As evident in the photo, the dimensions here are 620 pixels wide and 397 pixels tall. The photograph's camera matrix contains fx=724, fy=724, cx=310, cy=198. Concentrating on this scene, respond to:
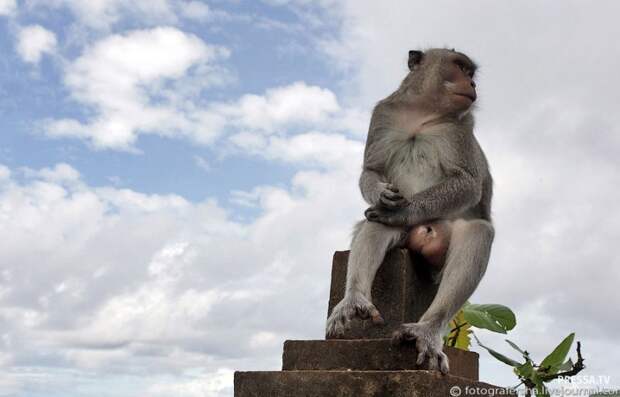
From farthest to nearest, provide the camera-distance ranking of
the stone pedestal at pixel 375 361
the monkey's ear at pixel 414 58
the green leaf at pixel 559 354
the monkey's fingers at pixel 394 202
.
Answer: the monkey's ear at pixel 414 58 → the monkey's fingers at pixel 394 202 → the green leaf at pixel 559 354 → the stone pedestal at pixel 375 361

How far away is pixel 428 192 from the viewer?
705 cm

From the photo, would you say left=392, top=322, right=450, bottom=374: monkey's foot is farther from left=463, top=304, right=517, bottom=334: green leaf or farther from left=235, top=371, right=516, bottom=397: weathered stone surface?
left=463, top=304, right=517, bottom=334: green leaf

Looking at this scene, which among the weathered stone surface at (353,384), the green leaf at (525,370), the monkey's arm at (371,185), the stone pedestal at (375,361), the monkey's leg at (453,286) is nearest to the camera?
the weathered stone surface at (353,384)

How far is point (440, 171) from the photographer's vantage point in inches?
287

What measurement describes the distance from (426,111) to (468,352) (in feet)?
8.69

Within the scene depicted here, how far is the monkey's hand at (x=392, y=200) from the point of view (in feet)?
22.8

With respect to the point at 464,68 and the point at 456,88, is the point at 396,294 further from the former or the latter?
the point at 464,68

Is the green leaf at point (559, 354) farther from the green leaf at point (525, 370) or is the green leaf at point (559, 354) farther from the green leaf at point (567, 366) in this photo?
the green leaf at point (525, 370)

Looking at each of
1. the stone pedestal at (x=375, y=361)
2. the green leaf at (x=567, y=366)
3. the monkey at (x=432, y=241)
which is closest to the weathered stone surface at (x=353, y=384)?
the stone pedestal at (x=375, y=361)

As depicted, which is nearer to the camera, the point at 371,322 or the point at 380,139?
the point at 371,322

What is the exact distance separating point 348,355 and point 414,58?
3496 millimetres

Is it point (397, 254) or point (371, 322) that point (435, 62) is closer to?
point (397, 254)

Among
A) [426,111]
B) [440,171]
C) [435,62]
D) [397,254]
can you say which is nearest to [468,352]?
[397,254]

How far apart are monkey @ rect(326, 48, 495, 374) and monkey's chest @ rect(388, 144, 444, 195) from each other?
0.01 m
